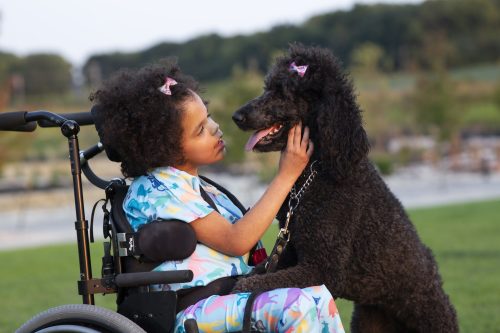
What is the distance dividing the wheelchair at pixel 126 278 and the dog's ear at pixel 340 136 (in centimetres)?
49

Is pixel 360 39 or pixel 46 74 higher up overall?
pixel 360 39

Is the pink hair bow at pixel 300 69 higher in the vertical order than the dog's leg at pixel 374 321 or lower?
higher

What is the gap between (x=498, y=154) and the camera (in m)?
28.4

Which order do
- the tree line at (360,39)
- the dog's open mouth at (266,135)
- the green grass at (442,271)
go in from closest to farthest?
the dog's open mouth at (266,135) < the green grass at (442,271) < the tree line at (360,39)

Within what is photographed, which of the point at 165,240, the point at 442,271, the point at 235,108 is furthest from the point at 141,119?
the point at 235,108

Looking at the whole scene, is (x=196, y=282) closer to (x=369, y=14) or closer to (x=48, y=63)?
(x=48, y=63)

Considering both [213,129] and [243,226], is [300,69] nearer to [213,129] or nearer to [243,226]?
[213,129]

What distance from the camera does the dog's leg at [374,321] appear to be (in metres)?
3.20

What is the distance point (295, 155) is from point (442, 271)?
5673 millimetres

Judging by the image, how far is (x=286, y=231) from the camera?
2.96 metres

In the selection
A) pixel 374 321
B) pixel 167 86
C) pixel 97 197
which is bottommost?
pixel 97 197

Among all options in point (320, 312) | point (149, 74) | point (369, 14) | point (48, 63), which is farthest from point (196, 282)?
point (369, 14)

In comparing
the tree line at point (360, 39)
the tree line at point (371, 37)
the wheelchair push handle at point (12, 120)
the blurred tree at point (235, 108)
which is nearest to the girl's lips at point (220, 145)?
the wheelchair push handle at point (12, 120)

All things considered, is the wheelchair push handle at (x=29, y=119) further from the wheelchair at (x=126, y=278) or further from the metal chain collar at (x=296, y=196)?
the metal chain collar at (x=296, y=196)
